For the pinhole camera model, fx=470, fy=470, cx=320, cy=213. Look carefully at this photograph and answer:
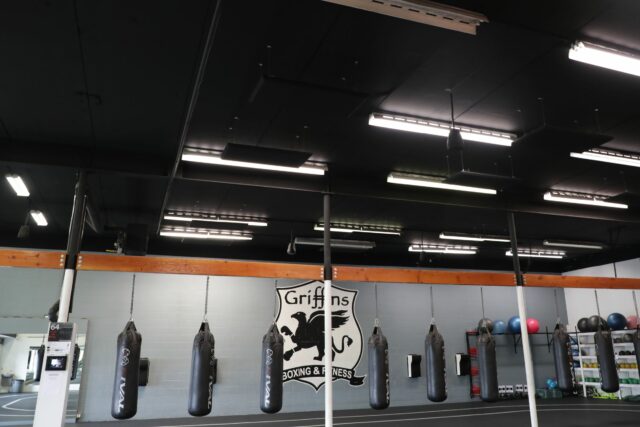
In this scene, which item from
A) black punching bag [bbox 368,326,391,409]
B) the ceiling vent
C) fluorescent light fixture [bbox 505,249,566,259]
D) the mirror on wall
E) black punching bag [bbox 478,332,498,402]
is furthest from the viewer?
fluorescent light fixture [bbox 505,249,566,259]

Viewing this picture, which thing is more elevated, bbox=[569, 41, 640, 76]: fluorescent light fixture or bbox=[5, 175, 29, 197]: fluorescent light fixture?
bbox=[569, 41, 640, 76]: fluorescent light fixture

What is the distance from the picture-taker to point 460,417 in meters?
9.88

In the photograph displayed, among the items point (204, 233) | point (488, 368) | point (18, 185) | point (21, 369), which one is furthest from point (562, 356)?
point (21, 369)

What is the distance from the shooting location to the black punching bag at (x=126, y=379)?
5.33 meters

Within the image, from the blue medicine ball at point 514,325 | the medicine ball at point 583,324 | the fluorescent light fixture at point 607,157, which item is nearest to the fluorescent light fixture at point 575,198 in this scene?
the fluorescent light fixture at point 607,157

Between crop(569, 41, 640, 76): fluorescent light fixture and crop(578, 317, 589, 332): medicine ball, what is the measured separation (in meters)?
10.1

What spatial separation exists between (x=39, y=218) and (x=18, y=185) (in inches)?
81.3

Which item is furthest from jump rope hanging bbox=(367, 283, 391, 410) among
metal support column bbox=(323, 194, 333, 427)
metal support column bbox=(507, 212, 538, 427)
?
metal support column bbox=(507, 212, 538, 427)

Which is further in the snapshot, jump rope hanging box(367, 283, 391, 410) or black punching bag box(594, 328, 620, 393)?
black punching bag box(594, 328, 620, 393)

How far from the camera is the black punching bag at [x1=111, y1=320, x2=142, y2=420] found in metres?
5.33

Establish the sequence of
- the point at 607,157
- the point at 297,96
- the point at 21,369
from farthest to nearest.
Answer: the point at 21,369 < the point at 607,157 < the point at 297,96

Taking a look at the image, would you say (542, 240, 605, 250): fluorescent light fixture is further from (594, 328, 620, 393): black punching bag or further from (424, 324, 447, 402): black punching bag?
(424, 324, 447, 402): black punching bag

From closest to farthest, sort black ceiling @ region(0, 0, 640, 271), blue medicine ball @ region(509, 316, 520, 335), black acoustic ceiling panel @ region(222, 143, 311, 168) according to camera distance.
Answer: black ceiling @ region(0, 0, 640, 271), black acoustic ceiling panel @ region(222, 143, 311, 168), blue medicine ball @ region(509, 316, 520, 335)

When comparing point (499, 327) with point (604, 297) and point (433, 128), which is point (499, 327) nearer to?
point (604, 297)
